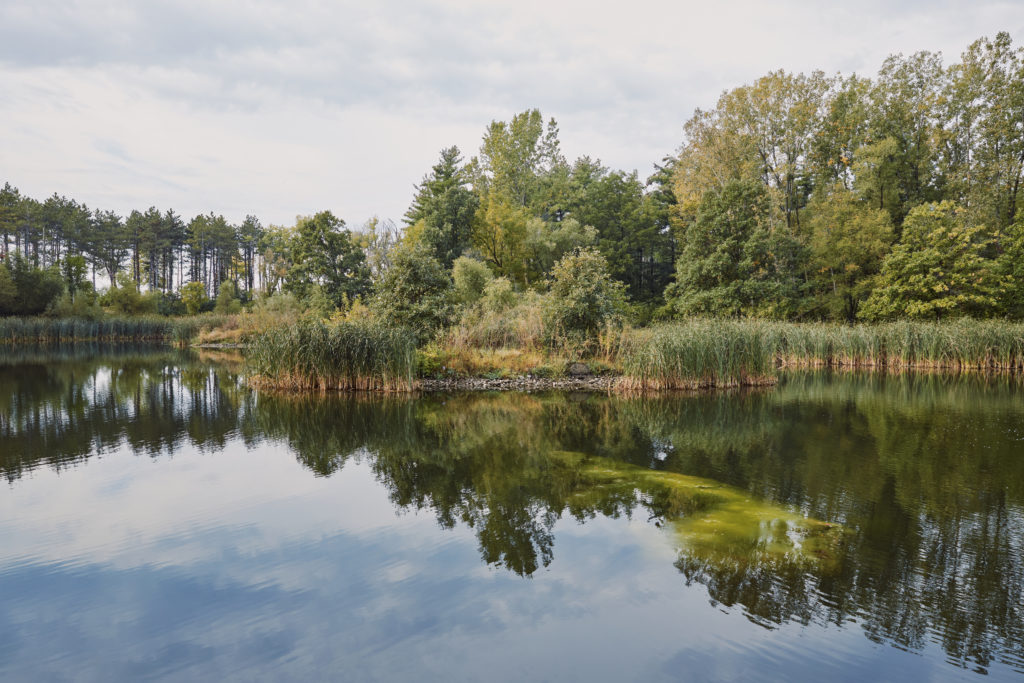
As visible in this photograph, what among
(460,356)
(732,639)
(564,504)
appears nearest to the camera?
(732,639)

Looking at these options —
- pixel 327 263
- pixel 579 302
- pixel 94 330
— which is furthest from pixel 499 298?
pixel 94 330

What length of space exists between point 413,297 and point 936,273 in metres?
22.2

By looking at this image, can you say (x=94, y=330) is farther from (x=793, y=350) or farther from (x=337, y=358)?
(x=793, y=350)

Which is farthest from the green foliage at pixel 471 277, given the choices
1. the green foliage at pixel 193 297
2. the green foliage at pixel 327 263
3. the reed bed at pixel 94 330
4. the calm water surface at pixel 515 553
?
the green foliage at pixel 193 297

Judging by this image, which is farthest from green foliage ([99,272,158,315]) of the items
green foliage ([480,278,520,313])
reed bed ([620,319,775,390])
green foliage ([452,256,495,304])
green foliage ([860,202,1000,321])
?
green foliage ([860,202,1000,321])

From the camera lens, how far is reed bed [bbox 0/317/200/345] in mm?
34969

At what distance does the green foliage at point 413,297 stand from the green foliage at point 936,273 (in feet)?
66.2

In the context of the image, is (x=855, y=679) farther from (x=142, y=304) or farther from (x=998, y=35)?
(x=142, y=304)

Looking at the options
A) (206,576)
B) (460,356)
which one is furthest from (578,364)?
(206,576)

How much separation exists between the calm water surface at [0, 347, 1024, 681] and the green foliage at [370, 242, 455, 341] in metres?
7.42

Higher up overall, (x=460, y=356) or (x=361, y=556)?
(x=460, y=356)

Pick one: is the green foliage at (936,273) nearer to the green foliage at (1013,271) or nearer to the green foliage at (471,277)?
the green foliage at (1013,271)

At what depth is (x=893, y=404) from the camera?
479 inches

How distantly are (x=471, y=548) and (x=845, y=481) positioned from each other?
445 cm
